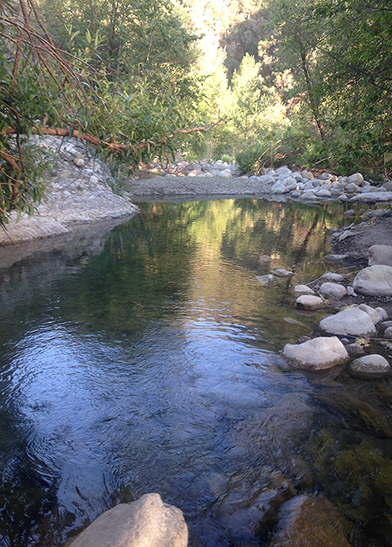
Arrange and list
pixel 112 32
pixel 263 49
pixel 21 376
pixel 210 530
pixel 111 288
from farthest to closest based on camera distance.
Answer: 1. pixel 263 49
2. pixel 112 32
3. pixel 111 288
4. pixel 21 376
5. pixel 210 530

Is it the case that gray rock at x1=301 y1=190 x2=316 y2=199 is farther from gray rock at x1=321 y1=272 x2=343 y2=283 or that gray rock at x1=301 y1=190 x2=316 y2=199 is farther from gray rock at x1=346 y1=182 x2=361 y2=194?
gray rock at x1=321 y1=272 x2=343 y2=283

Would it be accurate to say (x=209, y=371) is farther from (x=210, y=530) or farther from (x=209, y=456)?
(x=210, y=530)

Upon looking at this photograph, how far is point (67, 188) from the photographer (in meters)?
15.4

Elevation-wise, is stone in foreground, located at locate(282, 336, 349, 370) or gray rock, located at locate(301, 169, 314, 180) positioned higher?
gray rock, located at locate(301, 169, 314, 180)

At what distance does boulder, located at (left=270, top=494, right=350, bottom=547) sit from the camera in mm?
2625

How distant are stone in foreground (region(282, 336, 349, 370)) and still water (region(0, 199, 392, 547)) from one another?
8.0 inches

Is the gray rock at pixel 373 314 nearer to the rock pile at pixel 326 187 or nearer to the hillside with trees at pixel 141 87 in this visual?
the hillside with trees at pixel 141 87

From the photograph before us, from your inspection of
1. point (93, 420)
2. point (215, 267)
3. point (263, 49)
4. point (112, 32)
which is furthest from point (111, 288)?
point (263, 49)

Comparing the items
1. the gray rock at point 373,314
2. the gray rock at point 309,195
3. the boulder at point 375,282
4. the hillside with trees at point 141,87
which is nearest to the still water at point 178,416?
the gray rock at point 373,314

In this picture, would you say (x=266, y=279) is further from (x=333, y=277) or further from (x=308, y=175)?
(x=308, y=175)

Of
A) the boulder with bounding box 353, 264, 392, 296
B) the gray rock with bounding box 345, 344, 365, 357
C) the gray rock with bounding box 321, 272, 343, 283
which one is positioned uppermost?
the boulder with bounding box 353, 264, 392, 296

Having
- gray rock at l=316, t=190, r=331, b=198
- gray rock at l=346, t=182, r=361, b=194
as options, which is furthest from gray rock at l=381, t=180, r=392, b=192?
gray rock at l=316, t=190, r=331, b=198

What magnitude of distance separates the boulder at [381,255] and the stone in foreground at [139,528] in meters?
8.11

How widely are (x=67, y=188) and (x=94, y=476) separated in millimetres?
14006
